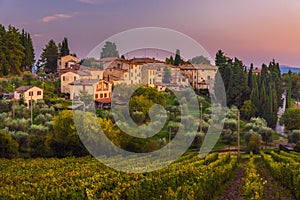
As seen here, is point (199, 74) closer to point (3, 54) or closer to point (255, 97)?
point (255, 97)

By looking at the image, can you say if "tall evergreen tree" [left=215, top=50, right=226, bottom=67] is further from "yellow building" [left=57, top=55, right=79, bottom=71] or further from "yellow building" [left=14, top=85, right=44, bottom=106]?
"yellow building" [left=14, top=85, right=44, bottom=106]

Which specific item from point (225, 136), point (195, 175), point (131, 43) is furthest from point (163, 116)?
point (195, 175)

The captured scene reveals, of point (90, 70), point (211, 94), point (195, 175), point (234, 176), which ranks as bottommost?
point (234, 176)

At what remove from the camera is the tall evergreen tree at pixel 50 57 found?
198 feet

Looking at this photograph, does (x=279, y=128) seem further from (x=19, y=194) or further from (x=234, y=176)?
(x=19, y=194)

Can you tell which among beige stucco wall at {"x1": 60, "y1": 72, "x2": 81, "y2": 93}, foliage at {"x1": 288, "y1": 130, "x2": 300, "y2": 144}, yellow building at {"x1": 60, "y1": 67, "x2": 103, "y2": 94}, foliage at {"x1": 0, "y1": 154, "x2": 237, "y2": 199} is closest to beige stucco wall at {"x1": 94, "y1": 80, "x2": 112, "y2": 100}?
yellow building at {"x1": 60, "y1": 67, "x2": 103, "y2": 94}

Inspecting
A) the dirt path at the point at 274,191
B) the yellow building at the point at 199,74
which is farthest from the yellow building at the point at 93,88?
the dirt path at the point at 274,191

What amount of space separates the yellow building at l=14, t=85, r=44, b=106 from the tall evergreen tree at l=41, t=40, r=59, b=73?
22.7 metres

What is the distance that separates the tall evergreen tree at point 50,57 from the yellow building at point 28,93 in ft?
74.5

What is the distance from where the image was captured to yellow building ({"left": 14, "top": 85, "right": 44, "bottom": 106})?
122ft

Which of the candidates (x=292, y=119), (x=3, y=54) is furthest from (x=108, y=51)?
(x=292, y=119)

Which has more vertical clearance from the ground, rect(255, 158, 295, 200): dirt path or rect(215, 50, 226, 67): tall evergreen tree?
rect(215, 50, 226, 67): tall evergreen tree

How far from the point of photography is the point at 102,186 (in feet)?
33.5

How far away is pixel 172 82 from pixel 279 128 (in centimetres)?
1557
